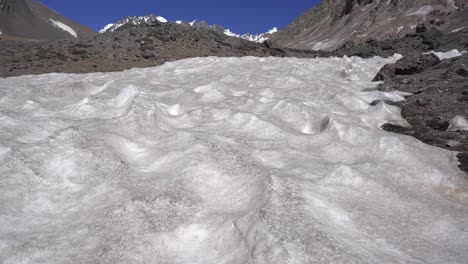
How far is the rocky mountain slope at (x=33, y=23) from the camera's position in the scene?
319 feet

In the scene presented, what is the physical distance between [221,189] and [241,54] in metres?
25.2

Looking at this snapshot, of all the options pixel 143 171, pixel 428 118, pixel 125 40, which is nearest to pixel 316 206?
pixel 143 171

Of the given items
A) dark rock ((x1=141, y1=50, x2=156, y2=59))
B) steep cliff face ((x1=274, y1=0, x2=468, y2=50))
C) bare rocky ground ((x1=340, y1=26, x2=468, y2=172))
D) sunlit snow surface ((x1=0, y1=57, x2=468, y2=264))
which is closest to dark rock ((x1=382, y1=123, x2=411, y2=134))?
bare rocky ground ((x1=340, y1=26, x2=468, y2=172))

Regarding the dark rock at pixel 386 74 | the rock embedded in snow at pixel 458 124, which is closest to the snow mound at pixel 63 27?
the dark rock at pixel 386 74

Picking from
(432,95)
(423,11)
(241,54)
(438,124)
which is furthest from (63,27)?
(438,124)

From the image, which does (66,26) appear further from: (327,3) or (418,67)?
(418,67)

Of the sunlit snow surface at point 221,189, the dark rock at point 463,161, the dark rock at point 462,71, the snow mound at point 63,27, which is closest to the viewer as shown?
the sunlit snow surface at point 221,189

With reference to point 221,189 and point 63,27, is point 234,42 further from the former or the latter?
point 63,27

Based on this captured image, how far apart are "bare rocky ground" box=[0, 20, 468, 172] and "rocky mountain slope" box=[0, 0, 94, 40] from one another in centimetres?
7504

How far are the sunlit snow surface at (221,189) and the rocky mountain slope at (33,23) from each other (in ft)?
314

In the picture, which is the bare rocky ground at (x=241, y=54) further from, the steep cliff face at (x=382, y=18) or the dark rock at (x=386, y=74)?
the steep cliff face at (x=382, y=18)

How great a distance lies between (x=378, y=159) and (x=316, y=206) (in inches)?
89.1

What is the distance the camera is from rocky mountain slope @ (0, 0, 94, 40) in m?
97.2

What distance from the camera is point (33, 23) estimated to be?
108m
